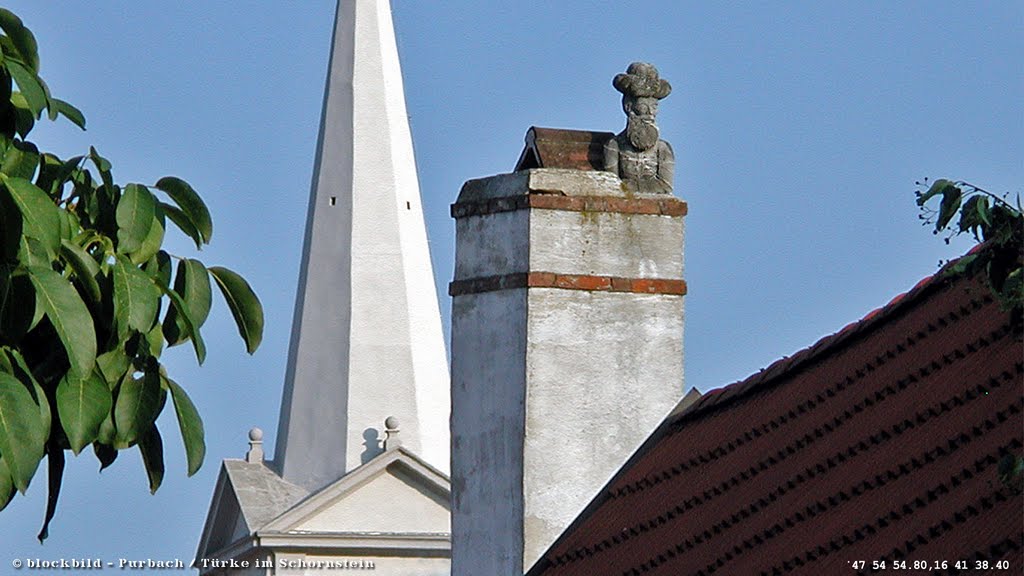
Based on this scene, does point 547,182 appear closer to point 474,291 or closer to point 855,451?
point 474,291

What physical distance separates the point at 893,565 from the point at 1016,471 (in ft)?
8.70

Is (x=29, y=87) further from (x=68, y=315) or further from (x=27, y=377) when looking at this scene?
(x=27, y=377)

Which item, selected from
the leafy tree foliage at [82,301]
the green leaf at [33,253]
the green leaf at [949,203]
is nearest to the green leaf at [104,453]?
the leafy tree foliage at [82,301]

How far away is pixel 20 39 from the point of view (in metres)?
6.47

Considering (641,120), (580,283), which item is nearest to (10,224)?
(580,283)

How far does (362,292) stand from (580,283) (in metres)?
30.2

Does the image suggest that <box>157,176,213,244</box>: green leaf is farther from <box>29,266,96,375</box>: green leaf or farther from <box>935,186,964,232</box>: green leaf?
<box>935,186,964,232</box>: green leaf

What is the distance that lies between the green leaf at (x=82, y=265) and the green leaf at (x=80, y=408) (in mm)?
233

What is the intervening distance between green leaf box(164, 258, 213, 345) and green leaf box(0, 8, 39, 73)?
684 millimetres

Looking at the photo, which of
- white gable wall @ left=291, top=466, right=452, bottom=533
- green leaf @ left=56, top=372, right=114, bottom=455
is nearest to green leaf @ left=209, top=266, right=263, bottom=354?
green leaf @ left=56, top=372, right=114, bottom=455

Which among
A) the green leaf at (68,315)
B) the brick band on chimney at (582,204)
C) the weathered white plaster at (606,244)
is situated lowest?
the green leaf at (68,315)

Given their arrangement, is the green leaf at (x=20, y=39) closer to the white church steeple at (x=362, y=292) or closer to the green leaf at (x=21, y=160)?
the green leaf at (x=21, y=160)

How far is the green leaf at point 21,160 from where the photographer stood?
6.43 m

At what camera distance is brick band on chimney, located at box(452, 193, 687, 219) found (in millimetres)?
11508
